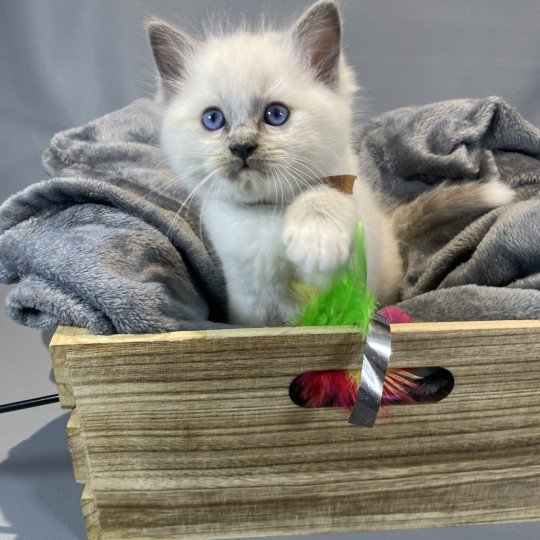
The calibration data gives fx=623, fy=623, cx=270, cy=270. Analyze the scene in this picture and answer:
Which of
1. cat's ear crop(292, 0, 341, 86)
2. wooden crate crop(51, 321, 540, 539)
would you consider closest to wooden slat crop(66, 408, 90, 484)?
wooden crate crop(51, 321, 540, 539)

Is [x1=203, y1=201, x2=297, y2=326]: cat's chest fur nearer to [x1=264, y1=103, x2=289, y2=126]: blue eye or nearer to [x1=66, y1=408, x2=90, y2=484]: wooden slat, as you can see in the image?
[x1=264, y1=103, x2=289, y2=126]: blue eye

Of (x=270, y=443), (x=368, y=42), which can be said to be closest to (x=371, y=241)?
(x=270, y=443)

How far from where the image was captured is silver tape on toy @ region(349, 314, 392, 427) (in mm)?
824

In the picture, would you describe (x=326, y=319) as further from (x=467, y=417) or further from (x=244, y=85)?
(x=244, y=85)

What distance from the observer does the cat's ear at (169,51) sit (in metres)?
1.16

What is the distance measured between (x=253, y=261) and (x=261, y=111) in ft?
0.80

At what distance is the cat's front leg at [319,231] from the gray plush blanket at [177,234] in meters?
0.21

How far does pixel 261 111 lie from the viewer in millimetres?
981

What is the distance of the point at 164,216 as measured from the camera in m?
1.22

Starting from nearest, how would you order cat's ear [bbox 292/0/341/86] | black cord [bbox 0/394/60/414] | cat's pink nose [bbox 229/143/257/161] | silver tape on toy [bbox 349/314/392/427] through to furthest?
1. silver tape on toy [bbox 349/314/392/427]
2. cat's pink nose [bbox 229/143/257/161]
3. cat's ear [bbox 292/0/341/86]
4. black cord [bbox 0/394/60/414]

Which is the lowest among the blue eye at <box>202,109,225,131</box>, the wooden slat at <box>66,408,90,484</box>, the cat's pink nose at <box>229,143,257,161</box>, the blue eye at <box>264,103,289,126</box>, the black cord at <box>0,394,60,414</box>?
the black cord at <box>0,394,60,414</box>

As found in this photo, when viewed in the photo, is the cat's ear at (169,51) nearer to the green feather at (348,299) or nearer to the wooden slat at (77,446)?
the green feather at (348,299)

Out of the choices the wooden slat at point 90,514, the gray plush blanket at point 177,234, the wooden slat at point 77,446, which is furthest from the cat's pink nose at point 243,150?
the wooden slat at point 90,514

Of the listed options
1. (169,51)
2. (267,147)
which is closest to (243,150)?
(267,147)
